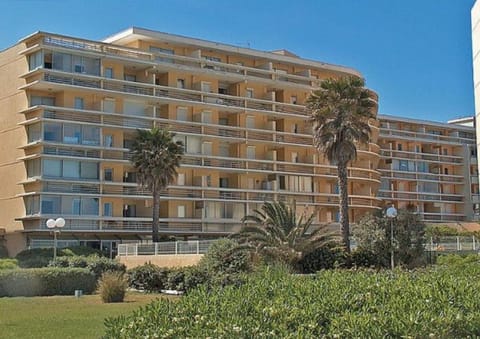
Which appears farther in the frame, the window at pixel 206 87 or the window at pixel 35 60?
the window at pixel 206 87

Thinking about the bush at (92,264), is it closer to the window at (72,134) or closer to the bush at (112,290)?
the bush at (112,290)

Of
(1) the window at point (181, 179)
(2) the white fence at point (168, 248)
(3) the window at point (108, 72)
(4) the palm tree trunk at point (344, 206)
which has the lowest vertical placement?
(2) the white fence at point (168, 248)

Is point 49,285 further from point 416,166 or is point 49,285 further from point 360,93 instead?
point 416,166

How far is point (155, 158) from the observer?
59000 mm

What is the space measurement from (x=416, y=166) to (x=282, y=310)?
97.6 m

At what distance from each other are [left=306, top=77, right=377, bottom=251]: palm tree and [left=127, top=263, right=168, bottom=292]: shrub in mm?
15015

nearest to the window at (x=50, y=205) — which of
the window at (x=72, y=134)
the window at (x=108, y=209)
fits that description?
the window at (x=108, y=209)

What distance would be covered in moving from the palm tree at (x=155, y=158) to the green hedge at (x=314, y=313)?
162ft

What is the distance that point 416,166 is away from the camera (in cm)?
10244

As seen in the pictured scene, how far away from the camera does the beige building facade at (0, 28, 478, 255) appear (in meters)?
64.1

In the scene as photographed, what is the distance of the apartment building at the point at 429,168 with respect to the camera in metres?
99.6

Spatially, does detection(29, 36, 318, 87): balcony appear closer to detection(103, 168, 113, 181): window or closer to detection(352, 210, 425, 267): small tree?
detection(103, 168, 113, 181): window

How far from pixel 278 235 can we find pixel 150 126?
34.0m

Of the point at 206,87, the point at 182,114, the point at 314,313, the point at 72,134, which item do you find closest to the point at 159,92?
the point at 182,114
